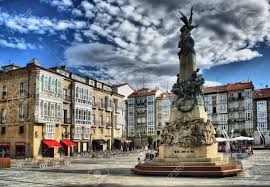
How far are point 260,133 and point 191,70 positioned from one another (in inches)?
2622

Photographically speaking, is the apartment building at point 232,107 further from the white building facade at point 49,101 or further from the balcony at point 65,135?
the white building facade at point 49,101

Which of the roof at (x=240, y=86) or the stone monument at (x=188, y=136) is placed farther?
the roof at (x=240, y=86)

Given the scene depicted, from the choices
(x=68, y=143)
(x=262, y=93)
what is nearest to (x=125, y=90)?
(x=262, y=93)

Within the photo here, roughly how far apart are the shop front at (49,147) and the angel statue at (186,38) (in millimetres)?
28920

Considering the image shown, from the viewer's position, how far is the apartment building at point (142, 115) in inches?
3792

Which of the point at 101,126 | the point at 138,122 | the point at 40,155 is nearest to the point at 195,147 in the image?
the point at 40,155

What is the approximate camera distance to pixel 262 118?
283ft

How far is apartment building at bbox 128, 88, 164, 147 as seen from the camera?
316 feet

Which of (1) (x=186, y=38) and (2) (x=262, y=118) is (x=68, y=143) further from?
(2) (x=262, y=118)

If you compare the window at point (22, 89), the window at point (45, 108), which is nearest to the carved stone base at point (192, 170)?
the window at point (45, 108)

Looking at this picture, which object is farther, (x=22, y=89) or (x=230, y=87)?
(x=230, y=87)

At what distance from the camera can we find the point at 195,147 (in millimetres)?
23219

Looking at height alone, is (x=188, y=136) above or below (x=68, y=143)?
above

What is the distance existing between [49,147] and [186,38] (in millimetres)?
30082
